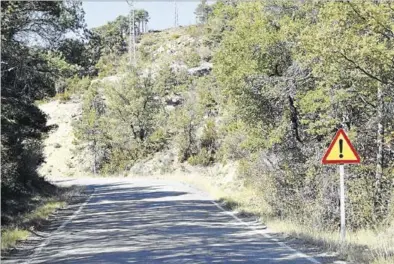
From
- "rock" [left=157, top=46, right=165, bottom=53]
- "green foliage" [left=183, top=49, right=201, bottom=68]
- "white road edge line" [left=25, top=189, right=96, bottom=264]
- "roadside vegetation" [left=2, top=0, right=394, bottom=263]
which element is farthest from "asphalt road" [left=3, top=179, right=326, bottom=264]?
"rock" [left=157, top=46, right=165, bottom=53]

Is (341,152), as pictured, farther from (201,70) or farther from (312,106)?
(201,70)

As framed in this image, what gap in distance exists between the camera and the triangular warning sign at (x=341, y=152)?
1065 centimetres

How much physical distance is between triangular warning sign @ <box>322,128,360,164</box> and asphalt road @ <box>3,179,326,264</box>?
194 cm

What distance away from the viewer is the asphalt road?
10.1 m

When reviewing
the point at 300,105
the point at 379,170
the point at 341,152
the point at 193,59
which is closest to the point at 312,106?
the point at 300,105

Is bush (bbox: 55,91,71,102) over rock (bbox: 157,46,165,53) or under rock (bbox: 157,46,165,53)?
under

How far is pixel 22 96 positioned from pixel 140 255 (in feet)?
19.5

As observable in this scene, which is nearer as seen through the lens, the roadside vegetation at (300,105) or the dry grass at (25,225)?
the roadside vegetation at (300,105)

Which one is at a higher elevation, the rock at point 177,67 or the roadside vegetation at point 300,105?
the rock at point 177,67

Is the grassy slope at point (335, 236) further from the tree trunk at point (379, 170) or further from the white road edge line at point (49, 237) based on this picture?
the white road edge line at point (49, 237)

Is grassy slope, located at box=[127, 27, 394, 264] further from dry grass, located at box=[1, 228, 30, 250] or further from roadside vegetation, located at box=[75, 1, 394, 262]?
dry grass, located at box=[1, 228, 30, 250]

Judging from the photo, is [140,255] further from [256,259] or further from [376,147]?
[376,147]

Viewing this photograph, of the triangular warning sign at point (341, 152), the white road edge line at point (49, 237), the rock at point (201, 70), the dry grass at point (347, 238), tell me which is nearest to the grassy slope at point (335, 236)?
the dry grass at point (347, 238)

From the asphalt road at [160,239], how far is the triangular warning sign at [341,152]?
6.36 feet
